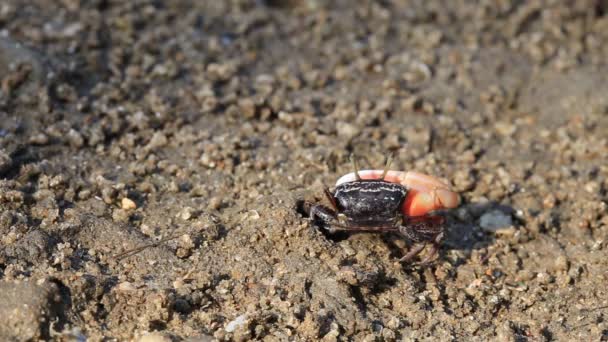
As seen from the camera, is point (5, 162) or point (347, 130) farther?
point (347, 130)

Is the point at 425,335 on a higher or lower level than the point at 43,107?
lower

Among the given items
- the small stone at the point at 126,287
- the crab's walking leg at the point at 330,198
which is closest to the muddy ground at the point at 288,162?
the small stone at the point at 126,287

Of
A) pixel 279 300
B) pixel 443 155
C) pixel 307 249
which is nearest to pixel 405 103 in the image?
pixel 443 155

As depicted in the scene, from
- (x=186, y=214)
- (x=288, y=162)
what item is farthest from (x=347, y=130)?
(x=186, y=214)

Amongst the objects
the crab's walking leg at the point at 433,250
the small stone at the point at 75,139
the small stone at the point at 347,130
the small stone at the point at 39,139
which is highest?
the small stone at the point at 39,139

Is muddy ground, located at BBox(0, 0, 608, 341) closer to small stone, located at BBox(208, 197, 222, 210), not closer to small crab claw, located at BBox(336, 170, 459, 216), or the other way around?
small stone, located at BBox(208, 197, 222, 210)

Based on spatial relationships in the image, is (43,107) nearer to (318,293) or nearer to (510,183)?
(318,293)

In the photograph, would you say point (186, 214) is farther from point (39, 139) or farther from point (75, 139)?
point (39, 139)

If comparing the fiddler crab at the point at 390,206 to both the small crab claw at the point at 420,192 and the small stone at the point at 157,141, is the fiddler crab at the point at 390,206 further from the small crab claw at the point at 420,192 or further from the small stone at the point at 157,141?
the small stone at the point at 157,141
